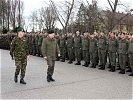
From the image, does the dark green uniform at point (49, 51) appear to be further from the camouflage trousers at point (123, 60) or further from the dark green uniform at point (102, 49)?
the dark green uniform at point (102, 49)

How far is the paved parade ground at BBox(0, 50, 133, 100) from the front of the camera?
9094 mm

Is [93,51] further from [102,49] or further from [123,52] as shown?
[123,52]

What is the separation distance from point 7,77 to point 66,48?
24.6 feet

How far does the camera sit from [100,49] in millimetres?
15750

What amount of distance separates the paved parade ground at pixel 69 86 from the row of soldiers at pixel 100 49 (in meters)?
1.21

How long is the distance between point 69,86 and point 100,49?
551 centimetres

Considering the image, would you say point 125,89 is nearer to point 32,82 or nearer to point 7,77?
point 32,82

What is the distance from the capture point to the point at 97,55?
53.8ft

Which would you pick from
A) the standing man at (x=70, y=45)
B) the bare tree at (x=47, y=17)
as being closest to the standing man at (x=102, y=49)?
the standing man at (x=70, y=45)

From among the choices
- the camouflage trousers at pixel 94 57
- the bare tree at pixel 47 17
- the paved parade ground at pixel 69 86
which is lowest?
the paved parade ground at pixel 69 86

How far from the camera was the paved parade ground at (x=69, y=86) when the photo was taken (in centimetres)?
909

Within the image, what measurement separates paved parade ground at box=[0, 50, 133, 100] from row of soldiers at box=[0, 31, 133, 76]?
3.98 ft

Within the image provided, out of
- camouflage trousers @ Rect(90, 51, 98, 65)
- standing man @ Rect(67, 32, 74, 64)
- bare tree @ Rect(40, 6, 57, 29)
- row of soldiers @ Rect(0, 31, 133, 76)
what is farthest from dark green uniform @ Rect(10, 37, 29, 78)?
bare tree @ Rect(40, 6, 57, 29)

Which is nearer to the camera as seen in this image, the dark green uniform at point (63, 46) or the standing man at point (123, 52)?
the standing man at point (123, 52)
